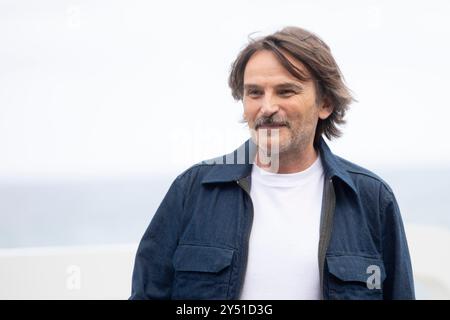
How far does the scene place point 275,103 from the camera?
1.60m

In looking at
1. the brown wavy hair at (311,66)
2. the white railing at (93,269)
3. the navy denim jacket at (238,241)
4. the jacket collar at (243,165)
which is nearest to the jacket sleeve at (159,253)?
the navy denim jacket at (238,241)

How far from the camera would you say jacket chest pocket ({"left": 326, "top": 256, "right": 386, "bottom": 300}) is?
1515 millimetres

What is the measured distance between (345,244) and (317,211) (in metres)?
0.12

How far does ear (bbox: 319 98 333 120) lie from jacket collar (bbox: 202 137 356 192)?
3.7 inches

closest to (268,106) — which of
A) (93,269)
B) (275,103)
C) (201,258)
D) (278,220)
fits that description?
(275,103)

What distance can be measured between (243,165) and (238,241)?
253 mm

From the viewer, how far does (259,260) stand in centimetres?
153

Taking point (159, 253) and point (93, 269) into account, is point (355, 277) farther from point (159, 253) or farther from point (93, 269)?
point (93, 269)

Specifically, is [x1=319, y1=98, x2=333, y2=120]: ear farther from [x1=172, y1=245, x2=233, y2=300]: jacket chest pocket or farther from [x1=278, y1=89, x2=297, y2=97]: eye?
[x1=172, y1=245, x2=233, y2=300]: jacket chest pocket

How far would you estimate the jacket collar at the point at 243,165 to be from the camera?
1.64m

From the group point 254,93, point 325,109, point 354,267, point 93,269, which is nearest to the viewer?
point 354,267

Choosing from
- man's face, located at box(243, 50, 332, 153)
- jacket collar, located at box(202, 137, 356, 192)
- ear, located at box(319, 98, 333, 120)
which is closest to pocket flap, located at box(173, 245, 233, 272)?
jacket collar, located at box(202, 137, 356, 192)
